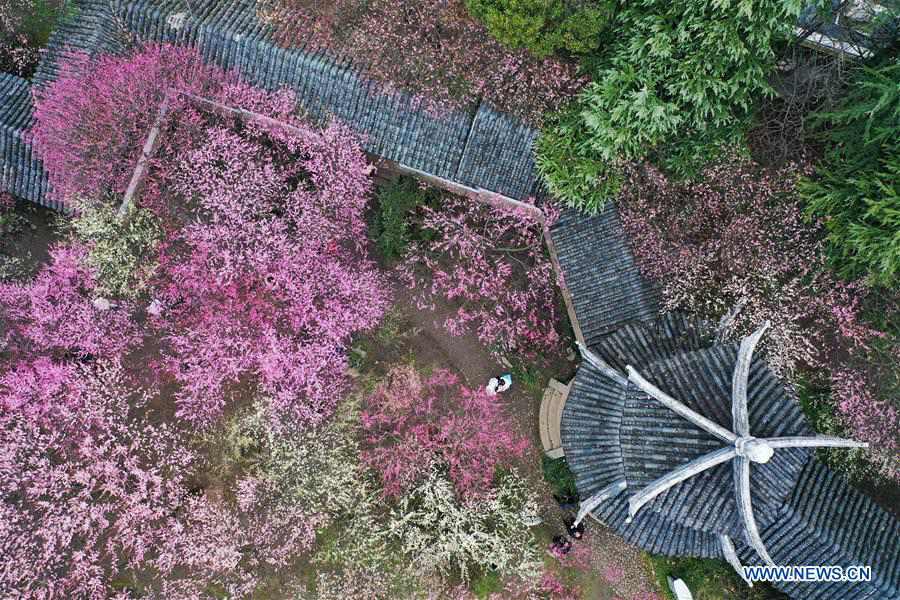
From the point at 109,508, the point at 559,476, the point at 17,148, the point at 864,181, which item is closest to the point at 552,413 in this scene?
the point at 559,476

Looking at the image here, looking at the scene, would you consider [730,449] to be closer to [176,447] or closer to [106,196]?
[176,447]

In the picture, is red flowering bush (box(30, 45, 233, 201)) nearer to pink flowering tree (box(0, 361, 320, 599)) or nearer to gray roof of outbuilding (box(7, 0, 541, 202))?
gray roof of outbuilding (box(7, 0, 541, 202))

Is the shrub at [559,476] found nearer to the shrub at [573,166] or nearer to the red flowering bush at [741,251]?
the red flowering bush at [741,251]

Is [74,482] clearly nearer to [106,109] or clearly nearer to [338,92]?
[106,109]

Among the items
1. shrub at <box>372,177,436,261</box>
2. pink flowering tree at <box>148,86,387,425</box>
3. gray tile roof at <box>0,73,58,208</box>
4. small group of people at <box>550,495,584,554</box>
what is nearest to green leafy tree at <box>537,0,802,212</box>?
shrub at <box>372,177,436,261</box>

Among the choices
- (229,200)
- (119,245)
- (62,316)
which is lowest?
(62,316)
